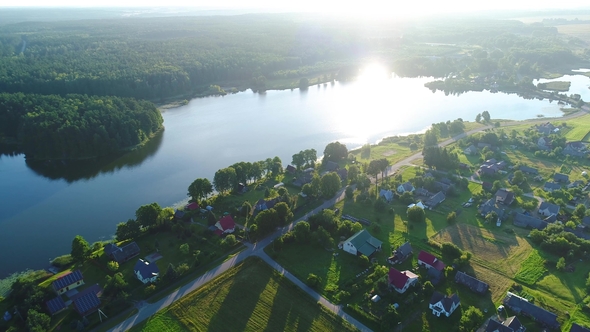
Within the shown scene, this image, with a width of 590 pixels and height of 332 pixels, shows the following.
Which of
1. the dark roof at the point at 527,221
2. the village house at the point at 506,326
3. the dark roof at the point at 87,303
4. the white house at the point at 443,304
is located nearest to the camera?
the village house at the point at 506,326

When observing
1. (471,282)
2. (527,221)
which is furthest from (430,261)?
(527,221)

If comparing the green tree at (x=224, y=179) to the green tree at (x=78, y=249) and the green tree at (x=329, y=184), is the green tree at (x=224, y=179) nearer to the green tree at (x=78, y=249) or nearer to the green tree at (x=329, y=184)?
the green tree at (x=329, y=184)

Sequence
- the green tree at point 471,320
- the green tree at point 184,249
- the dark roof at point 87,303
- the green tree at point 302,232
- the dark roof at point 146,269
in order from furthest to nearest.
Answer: the green tree at point 302,232 → the green tree at point 184,249 → the dark roof at point 146,269 → the dark roof at point 87,303 → the green tree at point 471,320

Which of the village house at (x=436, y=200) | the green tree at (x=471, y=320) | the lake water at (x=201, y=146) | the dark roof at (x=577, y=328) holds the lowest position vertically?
the lake water at (x=201, y=146)

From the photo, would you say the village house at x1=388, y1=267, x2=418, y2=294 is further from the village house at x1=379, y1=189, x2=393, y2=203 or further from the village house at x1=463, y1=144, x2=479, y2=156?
the village house at x1=463, y1=144, x2=479, y2=156

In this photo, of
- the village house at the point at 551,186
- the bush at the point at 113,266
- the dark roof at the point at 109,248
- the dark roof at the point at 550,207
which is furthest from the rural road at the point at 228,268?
the village house at the point at 551,186

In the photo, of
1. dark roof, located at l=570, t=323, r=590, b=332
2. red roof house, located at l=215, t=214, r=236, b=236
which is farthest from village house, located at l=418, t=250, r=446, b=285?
red roof house, located at l=215, t=214, r=236, b=236
